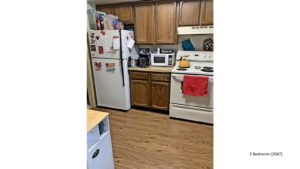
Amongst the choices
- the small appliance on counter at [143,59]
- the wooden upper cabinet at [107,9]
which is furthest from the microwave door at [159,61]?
the wooden upper cabinet at [107,9]

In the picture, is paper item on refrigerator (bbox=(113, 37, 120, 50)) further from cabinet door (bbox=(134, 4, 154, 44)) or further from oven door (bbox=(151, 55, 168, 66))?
oven door (bbox=(151, 55, 168, 66))

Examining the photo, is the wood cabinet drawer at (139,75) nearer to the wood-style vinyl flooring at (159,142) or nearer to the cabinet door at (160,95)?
the cabinet door at (160,95)

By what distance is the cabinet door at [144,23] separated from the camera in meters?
2.81

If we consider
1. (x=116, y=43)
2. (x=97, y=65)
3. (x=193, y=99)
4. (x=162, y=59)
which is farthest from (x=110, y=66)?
(x=193, y=99)

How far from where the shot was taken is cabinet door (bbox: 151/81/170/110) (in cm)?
269

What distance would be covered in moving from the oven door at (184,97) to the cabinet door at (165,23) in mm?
741

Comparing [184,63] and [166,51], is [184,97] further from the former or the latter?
[166,51]

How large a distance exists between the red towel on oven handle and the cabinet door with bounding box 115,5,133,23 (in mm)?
1480

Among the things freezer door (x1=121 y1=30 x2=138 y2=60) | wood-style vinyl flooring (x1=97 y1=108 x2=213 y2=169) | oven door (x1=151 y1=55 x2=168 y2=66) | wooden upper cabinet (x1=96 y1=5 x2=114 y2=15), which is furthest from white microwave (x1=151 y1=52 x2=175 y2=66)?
wooden upper cabinet (x1=96 y1=5 x2=114 y2=15)
